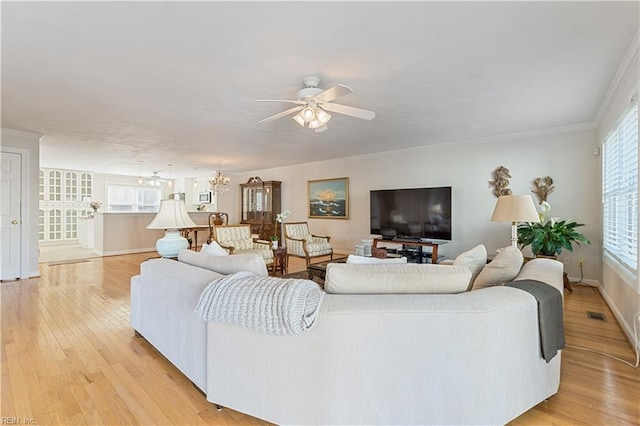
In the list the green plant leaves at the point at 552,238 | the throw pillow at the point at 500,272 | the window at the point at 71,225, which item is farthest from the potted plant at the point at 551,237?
the window at the point at 71,225

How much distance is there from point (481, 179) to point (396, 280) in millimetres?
4371

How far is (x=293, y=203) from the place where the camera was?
27.3 feet

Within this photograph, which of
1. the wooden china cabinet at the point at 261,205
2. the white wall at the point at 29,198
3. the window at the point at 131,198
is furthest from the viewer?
the window at the point at 131,198

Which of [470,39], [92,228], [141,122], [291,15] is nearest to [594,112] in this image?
[470,39]

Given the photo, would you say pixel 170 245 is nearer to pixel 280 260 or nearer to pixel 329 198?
pixel 280 260

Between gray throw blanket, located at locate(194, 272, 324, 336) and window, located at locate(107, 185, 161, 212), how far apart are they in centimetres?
1115

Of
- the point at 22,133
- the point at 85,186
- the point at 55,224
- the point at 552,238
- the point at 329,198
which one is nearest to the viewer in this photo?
the point at 552,238

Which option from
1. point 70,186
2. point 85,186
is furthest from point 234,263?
point 85,186

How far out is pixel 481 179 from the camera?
17.0 feet

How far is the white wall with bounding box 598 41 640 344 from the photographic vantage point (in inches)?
96.6

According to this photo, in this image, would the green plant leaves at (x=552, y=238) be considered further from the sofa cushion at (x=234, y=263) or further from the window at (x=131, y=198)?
the window at (x=131, y=198)

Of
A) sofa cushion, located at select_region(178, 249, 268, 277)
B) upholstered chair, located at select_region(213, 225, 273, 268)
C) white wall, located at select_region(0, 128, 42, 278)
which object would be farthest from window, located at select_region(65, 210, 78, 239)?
sofa cushion, located at select_region(178, 249, 268, 277)

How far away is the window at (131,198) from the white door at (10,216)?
244 inches

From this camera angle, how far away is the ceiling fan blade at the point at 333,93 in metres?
2.36
